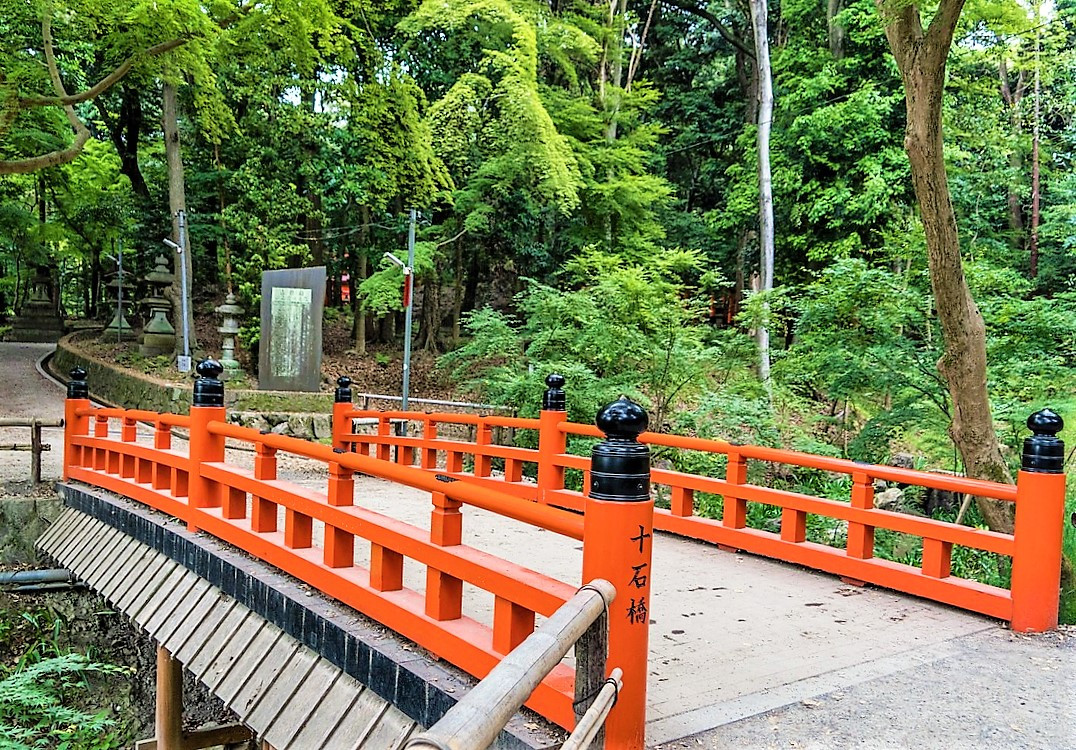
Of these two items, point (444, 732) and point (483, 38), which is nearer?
point (444, 732)

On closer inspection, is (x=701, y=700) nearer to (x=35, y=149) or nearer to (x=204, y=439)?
(x=204, y=439)

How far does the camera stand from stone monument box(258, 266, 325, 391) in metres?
12.5

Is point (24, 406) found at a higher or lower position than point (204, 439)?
lower

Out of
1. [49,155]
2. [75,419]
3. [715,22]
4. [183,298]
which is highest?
[715,22]

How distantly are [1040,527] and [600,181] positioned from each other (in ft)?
45.5

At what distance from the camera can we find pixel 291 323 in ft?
41.2

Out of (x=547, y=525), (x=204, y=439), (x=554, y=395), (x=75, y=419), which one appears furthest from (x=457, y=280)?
(x=547, y=525)

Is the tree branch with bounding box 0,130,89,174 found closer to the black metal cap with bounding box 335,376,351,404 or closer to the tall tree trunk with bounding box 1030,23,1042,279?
the black metal cap with bounding box 335,376,351,404

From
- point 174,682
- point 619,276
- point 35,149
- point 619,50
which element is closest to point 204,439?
point 174,682

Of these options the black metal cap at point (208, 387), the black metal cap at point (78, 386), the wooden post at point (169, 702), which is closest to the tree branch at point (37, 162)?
the black metal cap at point (78, 386)

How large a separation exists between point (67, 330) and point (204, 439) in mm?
25366

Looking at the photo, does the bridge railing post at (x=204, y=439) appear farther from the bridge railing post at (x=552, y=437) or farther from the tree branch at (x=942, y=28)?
the tree branch at (x=942, y=28)

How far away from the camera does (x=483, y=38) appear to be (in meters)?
16.0

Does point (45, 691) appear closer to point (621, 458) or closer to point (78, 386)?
point (78, 386)
